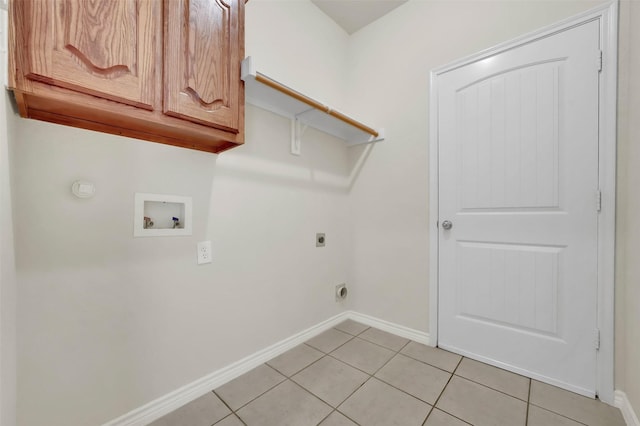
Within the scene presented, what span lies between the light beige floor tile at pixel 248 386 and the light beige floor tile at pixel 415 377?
0.64 metres

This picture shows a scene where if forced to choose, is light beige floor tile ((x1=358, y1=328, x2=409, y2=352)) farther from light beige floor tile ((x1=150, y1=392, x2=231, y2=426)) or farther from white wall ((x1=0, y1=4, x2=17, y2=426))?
white wall ((x1=0, y1=4, x2=17, y2=426))

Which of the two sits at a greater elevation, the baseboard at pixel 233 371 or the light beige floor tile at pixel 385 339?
the baseboard at pixel 233 371

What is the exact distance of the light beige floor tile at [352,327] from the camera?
2.14 meters

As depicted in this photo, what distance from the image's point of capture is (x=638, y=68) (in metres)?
1.19

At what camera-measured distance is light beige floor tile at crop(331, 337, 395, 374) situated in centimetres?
166

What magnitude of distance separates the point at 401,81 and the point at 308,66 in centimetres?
76

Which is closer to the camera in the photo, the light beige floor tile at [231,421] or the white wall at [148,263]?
the white wall at [148,263]

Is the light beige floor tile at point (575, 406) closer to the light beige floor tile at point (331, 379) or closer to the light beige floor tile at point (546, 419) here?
the light beige floor tile at point (546, 419)

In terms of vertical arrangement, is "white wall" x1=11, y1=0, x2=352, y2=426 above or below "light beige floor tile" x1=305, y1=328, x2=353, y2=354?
above

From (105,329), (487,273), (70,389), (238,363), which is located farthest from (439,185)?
A: (70,389)

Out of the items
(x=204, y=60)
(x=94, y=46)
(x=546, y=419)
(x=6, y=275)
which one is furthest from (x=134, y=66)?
(x=546, y=419)

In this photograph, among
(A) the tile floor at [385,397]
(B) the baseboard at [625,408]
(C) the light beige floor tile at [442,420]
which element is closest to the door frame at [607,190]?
(B) the baseboard at [625,408]

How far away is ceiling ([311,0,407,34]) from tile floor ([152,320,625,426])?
2.68 meters

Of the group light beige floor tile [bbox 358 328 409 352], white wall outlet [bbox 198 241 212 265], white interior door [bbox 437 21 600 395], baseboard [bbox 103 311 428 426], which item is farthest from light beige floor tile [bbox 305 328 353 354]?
white wall outlet [bbox 198 241 212 265]
